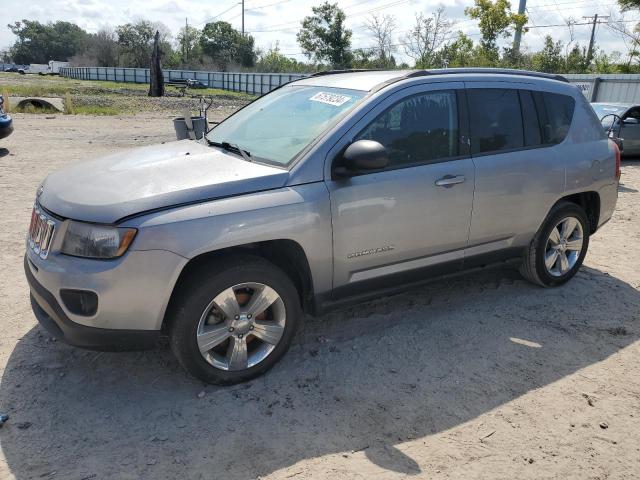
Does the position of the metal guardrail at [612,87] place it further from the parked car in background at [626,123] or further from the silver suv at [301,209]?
the silver suv at [301,209]

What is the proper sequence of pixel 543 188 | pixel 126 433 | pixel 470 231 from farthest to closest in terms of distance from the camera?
pixel 543 188, pixel 470 231, pixel 126 433

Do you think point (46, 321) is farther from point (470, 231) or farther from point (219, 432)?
point (470, 231)

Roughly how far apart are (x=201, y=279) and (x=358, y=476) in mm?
1321

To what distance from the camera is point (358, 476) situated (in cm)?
264

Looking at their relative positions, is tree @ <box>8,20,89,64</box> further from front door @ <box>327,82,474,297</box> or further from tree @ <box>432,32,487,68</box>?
front door @ <box>327,82,474,297</box>

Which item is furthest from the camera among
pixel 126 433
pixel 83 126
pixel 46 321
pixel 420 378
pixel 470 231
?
pixel 83 126

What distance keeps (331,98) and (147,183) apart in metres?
1.47

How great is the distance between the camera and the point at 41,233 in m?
3.17

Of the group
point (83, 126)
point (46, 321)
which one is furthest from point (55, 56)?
point (46, 321)

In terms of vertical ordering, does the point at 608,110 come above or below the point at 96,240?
above

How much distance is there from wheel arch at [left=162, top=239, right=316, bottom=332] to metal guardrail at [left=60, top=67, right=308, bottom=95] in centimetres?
3121

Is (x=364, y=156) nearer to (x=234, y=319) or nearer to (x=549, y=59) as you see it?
(x=234, y=319)

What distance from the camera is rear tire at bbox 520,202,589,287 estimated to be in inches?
182

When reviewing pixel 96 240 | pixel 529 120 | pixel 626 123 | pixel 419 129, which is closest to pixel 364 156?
pixel 419 129
